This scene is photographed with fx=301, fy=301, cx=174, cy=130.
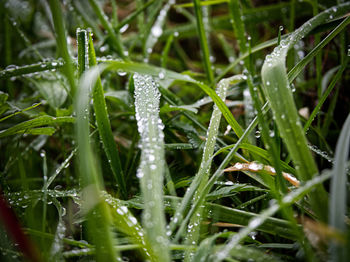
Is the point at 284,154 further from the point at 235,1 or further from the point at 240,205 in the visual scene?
the point at 235,1

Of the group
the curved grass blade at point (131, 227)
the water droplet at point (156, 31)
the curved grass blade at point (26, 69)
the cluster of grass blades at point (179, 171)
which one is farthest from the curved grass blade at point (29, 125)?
the water droplet at point (156, 31)

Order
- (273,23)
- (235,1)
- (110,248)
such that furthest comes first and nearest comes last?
(273,23) < (235,1) < (110,248)

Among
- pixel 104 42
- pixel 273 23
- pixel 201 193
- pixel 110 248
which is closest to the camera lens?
pixel 110 248

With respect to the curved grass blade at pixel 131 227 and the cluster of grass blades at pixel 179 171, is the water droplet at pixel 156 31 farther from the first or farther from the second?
the curved grass blade at pixel 131 227

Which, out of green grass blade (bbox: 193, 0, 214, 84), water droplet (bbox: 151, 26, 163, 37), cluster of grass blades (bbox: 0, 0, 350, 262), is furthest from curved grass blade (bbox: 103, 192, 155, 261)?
water droplet (bbox: 151, 26, 163, 37)

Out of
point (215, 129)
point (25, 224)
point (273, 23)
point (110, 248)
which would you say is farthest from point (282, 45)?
point (273, 23)

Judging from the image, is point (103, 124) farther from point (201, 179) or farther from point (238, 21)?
point (238, 21)

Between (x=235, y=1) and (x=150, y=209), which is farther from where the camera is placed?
(x=235, y=1)

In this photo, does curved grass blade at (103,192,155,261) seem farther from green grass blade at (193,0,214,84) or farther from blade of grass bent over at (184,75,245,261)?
green grass blade at (193,0,214,84)

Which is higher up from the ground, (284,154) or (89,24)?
(89,24)
